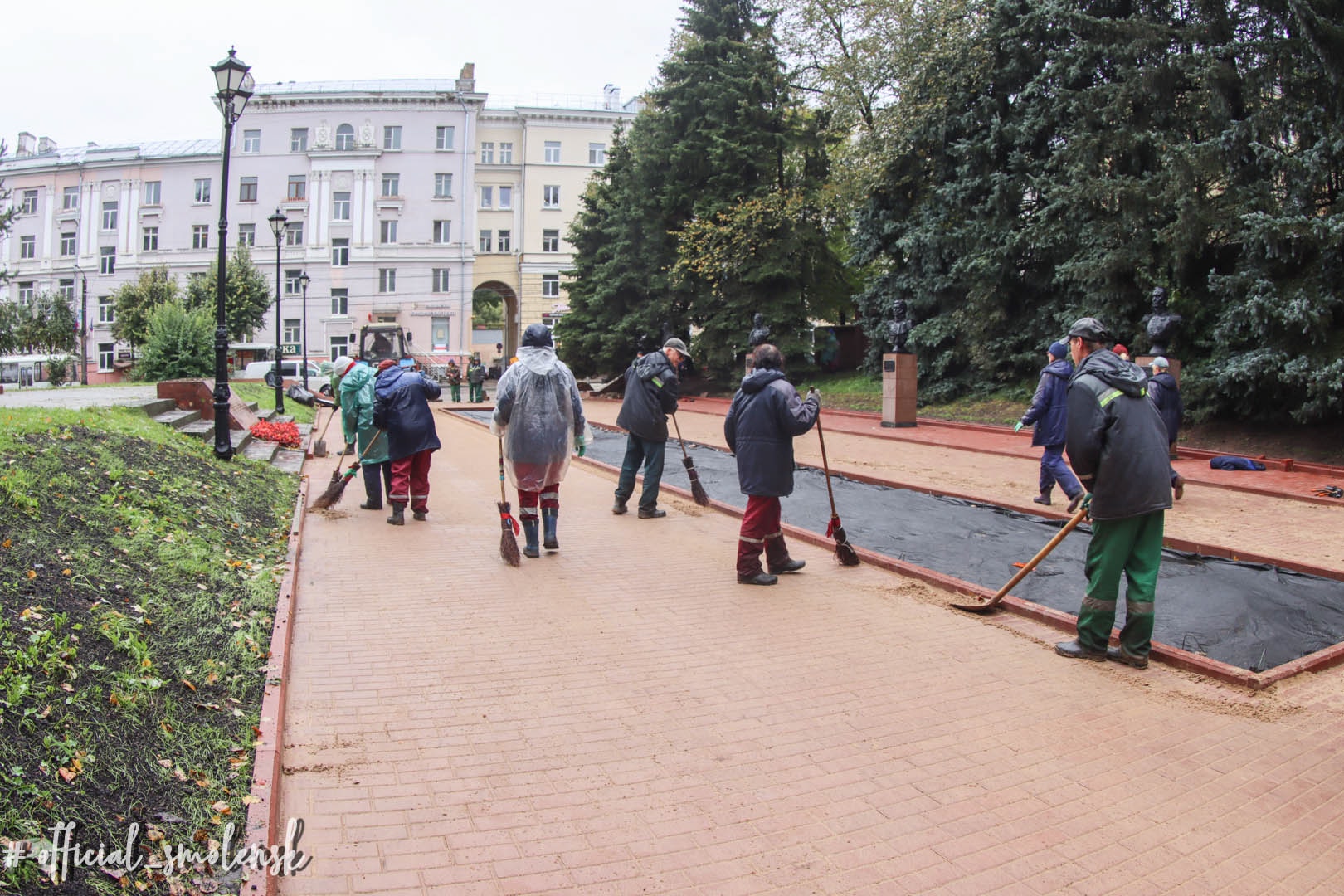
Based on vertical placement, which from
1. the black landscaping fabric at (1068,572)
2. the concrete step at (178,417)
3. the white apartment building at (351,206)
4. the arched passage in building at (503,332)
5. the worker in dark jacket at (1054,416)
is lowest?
the black landscaping fabric at (1068,572)

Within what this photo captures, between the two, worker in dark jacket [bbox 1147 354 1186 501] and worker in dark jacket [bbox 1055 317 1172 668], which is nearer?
worker in dark jacket [bbox 1055 317 1172 668]

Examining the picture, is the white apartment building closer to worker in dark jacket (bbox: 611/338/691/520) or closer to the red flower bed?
the red flower bed

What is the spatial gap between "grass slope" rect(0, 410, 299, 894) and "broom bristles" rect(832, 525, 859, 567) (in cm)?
438

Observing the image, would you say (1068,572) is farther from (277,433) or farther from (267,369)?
(267,369)

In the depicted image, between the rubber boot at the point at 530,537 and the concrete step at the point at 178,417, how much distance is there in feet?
23.7

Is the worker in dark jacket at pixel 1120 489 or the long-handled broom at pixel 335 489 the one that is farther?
the long-handled broom at pixel 335 489

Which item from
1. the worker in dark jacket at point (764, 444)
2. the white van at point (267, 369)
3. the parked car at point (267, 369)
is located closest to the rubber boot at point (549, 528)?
the worker in dark jacket at point (764, 444)

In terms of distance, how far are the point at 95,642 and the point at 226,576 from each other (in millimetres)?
2104

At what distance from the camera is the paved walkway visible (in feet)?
10.6

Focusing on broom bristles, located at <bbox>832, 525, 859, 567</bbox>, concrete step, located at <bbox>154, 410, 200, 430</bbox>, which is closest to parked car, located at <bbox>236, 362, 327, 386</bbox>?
concrete step, located at <bbox>154, 410, 200, 430</bbox>

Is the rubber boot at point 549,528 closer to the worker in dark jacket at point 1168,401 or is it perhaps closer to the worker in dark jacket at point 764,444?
the worker in dark jacket at point 764,444

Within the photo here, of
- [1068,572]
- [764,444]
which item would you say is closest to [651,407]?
[764,444]

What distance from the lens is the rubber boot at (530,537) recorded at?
8016 millimetres

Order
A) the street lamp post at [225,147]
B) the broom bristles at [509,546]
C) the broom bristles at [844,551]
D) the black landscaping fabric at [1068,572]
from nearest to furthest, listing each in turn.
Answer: the black landscaping fabric at [1068,572], the broom bristles at [509,546], the broom bristles at [844,551], the street lamp post at [225,147]
